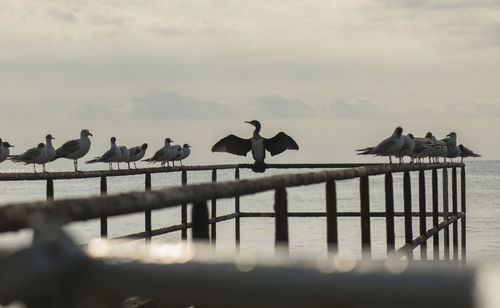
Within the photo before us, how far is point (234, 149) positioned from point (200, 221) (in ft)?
67.8

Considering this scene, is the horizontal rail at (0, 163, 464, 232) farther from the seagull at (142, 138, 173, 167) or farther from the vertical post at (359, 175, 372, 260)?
the seagull at (142, 138, 173, 167)

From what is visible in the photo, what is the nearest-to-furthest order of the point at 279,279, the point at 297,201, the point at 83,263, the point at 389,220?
the point at 279,279 < the point at 83,263 < the point at 389,220 < the point at 297,201

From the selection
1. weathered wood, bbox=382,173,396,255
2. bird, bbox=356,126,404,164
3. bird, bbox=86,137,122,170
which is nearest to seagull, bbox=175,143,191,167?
bird, bbox=86,137,122,170

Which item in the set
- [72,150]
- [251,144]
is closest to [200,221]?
[72,150]

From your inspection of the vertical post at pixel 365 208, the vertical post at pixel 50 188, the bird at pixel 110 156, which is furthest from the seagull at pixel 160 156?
the vertical post at pixel 365 208

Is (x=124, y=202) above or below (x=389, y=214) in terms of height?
above

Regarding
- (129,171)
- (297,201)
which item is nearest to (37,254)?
(129,171)

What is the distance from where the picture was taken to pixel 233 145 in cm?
2456

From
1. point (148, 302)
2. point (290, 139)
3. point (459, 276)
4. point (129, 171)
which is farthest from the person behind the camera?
point (290, 139)

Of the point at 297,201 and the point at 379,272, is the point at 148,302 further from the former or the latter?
the point at 297,201

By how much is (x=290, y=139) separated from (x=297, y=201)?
70941 millimetres

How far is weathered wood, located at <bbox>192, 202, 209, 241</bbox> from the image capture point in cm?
384

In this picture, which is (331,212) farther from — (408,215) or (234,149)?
(234,149)

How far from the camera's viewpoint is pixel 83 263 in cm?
131
